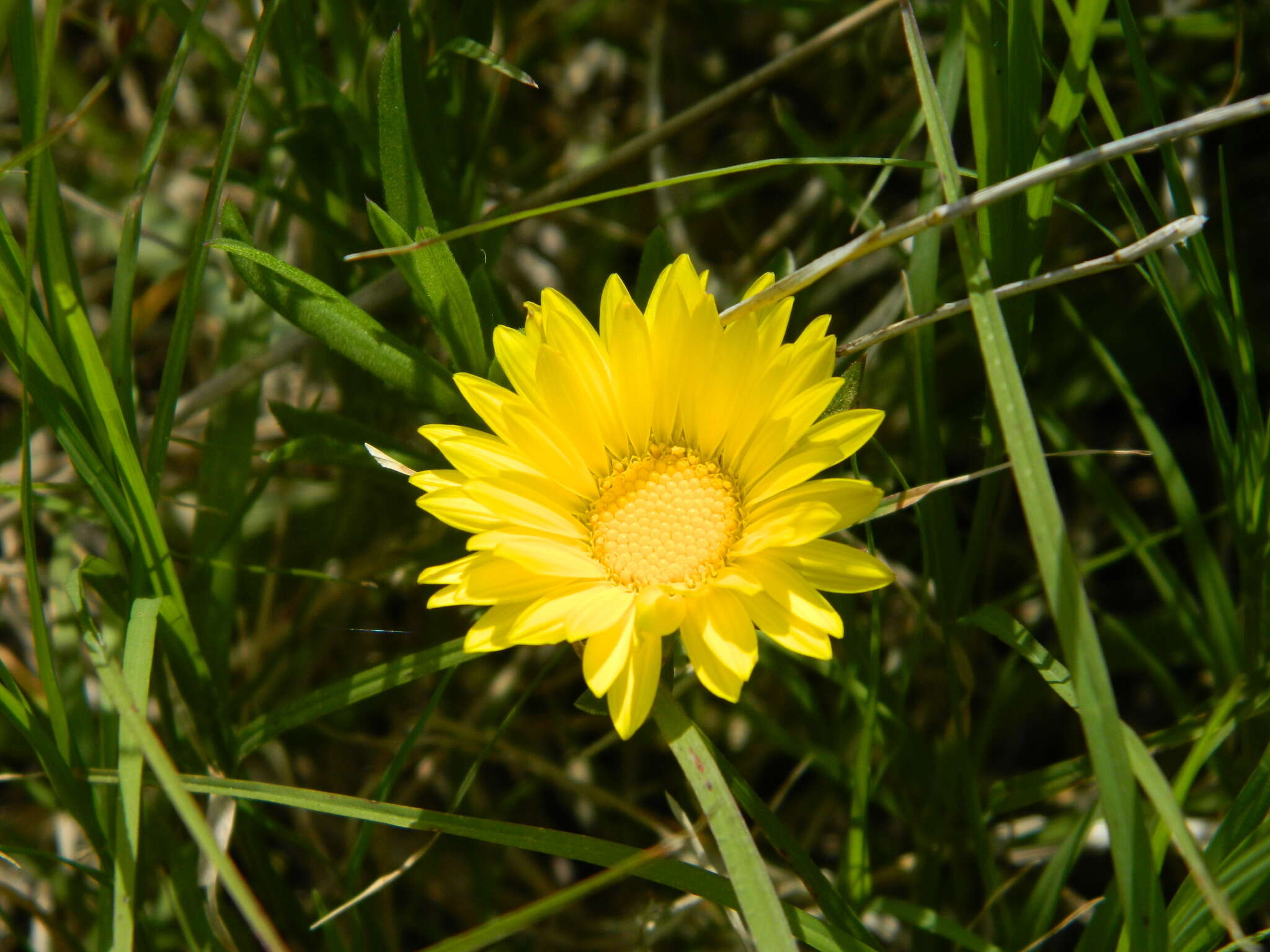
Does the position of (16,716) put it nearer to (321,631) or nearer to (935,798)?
(321,631)

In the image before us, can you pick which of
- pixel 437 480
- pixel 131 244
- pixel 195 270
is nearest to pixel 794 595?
pixel 437 480

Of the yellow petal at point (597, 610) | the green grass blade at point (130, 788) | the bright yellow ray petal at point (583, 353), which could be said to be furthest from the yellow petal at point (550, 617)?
the green grass blade at point (130, 788)

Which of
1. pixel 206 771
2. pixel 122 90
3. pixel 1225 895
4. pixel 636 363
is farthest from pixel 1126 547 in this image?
pixel 122 90

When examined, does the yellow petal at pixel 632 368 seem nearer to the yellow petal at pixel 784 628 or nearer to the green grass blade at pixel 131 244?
the yellow petal at pixel 784 628

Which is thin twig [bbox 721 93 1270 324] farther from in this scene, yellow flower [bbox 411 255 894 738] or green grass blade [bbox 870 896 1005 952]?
green grass blade [bbox 870 896 1005 952]

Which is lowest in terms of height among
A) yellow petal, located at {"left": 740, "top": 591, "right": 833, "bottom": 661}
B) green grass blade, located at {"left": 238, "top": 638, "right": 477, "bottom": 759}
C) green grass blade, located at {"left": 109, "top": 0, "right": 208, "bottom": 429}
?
green grass blade, located at {"left": 238, "top": 638, "right": 477, "bottom": 759}

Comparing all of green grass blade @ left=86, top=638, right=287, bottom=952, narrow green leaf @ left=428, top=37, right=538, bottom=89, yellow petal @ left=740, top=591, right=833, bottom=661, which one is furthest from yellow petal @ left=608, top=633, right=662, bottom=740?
narrow green leaf @ left=428, top=37, right=538, bottom=89

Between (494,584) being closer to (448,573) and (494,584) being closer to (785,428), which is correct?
(448,573)
